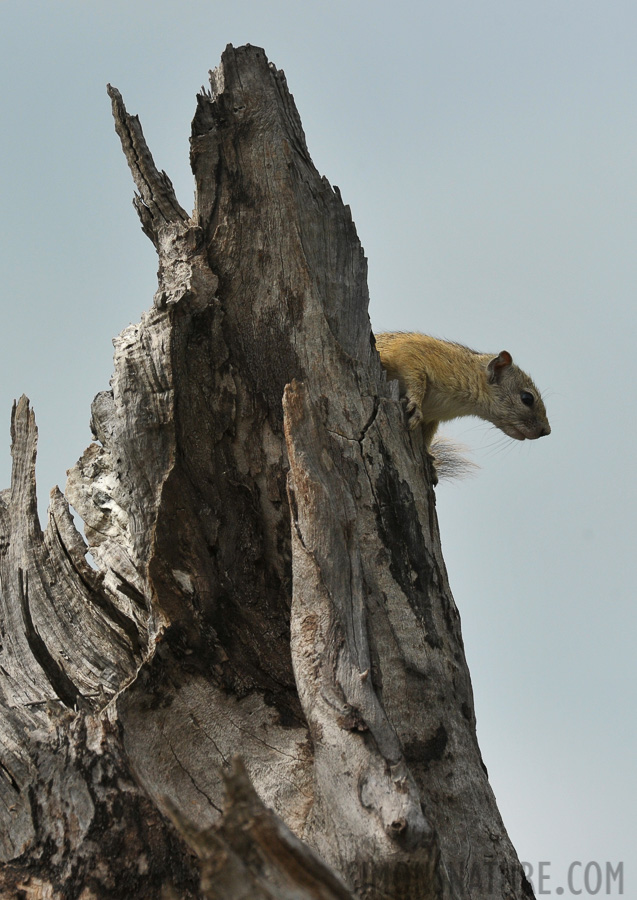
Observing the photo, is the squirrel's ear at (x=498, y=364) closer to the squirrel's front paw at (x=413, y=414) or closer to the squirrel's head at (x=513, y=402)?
the squirrel's head at (x=513, y=402)

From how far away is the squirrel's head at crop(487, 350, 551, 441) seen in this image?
775 cm

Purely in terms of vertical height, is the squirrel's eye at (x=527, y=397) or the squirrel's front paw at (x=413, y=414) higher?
the squirrel's eye at (x=527, y=397)

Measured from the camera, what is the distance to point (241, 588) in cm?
492

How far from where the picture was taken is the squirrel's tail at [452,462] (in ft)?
25.4

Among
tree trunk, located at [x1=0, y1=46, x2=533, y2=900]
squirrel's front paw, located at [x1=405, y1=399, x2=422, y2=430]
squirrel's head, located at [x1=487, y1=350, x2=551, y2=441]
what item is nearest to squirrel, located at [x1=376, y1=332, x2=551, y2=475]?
squirrel's head, located at [x1=487, y1=350, x2=551, y2=441]

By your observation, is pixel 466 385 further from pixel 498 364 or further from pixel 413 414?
pixel 413 414

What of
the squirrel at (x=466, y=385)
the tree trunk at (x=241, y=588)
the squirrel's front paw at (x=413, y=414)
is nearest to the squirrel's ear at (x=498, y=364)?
the squirrel at (x=466, y=385)

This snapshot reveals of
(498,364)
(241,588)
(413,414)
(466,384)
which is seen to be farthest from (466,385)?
(241,588)

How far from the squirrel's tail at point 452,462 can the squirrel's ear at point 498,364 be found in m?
0.70

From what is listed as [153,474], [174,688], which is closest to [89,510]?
[153,474]

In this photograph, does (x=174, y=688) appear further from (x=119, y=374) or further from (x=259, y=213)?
(x=259, y=213)

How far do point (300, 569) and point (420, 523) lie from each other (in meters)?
1.06

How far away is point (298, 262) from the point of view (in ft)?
17.0

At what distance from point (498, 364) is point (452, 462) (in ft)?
3.06
